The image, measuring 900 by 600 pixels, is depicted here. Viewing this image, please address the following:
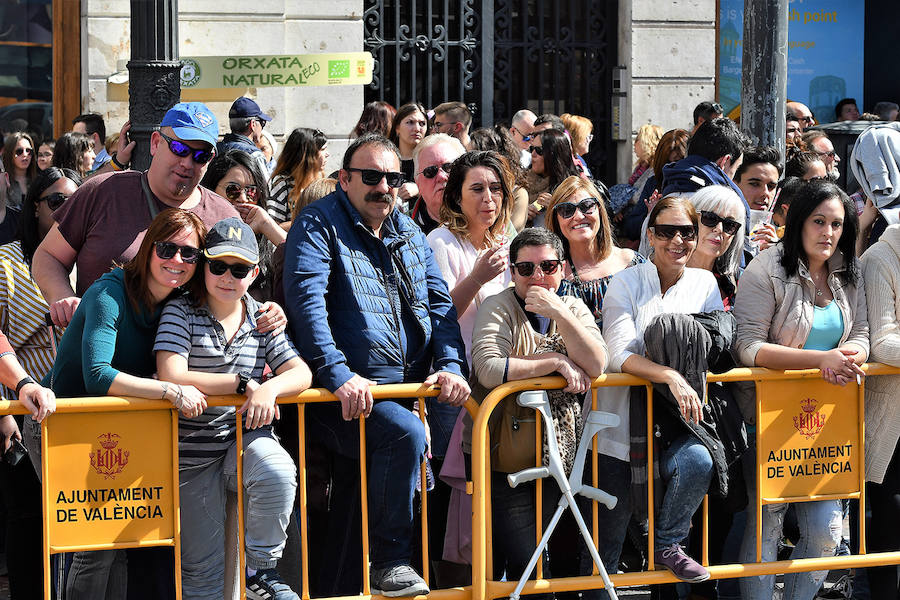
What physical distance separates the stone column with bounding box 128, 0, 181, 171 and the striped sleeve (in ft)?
4.79

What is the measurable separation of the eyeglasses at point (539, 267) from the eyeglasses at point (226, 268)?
1.14m

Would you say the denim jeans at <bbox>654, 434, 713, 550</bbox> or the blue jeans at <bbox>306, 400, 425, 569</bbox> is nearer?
the blue jeans at <bbox>306, 400, 425, 569</bbox>

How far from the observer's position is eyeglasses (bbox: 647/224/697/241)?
546 centimetres

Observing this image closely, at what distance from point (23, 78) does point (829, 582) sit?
8146 mm

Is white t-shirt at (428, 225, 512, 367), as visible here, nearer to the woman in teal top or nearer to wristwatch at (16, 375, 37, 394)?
the woman in teal top

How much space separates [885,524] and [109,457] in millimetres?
3362

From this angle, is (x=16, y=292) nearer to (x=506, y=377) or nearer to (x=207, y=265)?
(x=207, y=265)

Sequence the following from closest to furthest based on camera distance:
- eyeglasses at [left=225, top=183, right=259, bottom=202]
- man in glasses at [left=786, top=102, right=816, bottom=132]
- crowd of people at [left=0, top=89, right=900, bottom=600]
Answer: crowd of people at [left=0, top=89, right=900, bottom=600], eyeglasses at [left=225, top=183, right=259, bottom=202], man in glasses at [left=786, top=102, right=816, bottom=132]

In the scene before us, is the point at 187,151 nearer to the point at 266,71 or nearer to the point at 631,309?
the point at 631,309

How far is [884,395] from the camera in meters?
5.61

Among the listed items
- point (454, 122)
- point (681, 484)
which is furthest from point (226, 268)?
point (454, 122)

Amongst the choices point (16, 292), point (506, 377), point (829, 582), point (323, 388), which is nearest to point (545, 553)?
point (506, 377)

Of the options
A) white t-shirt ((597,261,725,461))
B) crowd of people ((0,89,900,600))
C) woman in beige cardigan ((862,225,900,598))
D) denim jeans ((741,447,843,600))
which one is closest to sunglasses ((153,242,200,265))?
crowd of people ((0,89,900,600))

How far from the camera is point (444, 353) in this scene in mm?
5184
